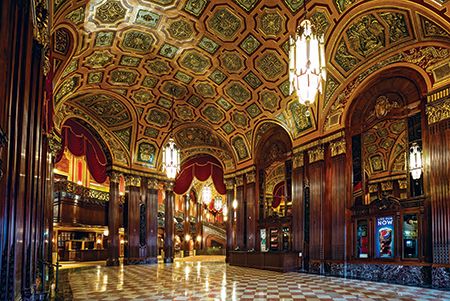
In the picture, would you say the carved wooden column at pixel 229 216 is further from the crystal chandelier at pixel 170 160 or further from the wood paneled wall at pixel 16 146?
the wood paneled wall at pixel 16 146

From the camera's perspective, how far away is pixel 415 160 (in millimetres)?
10375

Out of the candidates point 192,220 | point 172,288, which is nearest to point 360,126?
point 172,288

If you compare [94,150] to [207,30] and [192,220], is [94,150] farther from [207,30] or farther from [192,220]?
[192,220]

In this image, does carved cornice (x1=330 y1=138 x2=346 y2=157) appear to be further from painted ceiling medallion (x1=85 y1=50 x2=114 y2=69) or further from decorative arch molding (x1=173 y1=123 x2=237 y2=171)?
painted ceiling medallion (x1=85 y1=50 x2=114 y2=69)

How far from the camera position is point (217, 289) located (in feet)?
28.3

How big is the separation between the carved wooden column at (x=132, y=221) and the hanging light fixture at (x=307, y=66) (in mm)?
12842

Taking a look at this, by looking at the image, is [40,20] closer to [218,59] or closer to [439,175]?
[218,59]

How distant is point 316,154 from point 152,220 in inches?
370

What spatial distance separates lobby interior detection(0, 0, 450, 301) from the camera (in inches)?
269

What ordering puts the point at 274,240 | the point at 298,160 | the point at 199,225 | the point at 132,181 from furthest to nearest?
the point at 199,225, the point at 132,181, the point at 274,240, the point at 298,160

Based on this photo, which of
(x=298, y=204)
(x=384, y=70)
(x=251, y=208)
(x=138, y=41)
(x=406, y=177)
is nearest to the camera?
(x=384, y=70)

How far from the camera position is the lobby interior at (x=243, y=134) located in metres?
6.82

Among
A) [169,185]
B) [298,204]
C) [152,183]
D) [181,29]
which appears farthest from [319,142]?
[169,185]

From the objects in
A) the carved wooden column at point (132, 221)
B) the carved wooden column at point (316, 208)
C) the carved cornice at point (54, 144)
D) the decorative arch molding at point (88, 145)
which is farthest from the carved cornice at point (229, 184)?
the carved cornice at point (54, 144)
